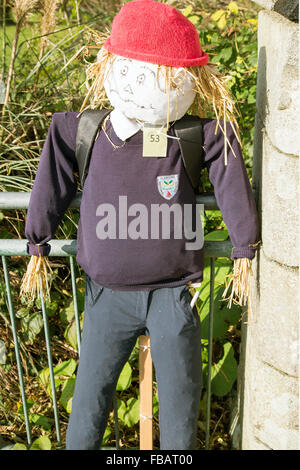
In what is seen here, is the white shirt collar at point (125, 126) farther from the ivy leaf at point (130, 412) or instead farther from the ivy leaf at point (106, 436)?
the ivy leaf at point (106, 436)

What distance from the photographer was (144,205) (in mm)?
1824

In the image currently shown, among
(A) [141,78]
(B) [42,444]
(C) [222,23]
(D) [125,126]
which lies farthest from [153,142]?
(C) [222,23]

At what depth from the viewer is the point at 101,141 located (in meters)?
1.84

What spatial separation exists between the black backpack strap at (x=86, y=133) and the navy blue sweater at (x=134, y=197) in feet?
0.08

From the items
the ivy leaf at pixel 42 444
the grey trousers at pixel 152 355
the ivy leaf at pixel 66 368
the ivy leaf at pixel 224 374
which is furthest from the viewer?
the ivy leaf at pixel 66 368

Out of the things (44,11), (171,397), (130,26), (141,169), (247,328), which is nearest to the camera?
(130,26)

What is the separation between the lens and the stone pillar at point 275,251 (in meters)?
1.62

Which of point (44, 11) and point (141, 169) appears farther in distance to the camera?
point (44, 11)

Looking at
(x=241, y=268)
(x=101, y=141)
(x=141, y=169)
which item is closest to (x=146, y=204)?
(x=141, y=169)

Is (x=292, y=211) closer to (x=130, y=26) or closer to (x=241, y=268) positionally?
(x=241, y=268)

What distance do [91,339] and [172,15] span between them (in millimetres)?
1117

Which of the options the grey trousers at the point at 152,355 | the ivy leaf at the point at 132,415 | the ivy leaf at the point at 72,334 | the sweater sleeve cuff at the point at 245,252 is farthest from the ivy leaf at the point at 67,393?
the sweater sleeve cuff at the point at 245,252

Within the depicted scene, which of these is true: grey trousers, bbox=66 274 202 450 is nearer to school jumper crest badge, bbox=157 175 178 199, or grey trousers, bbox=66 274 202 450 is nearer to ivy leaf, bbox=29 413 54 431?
school jumper crest badge, bbox=157 175 178 199

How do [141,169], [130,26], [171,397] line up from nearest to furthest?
[130,26] → [141,169] → [171,397]
